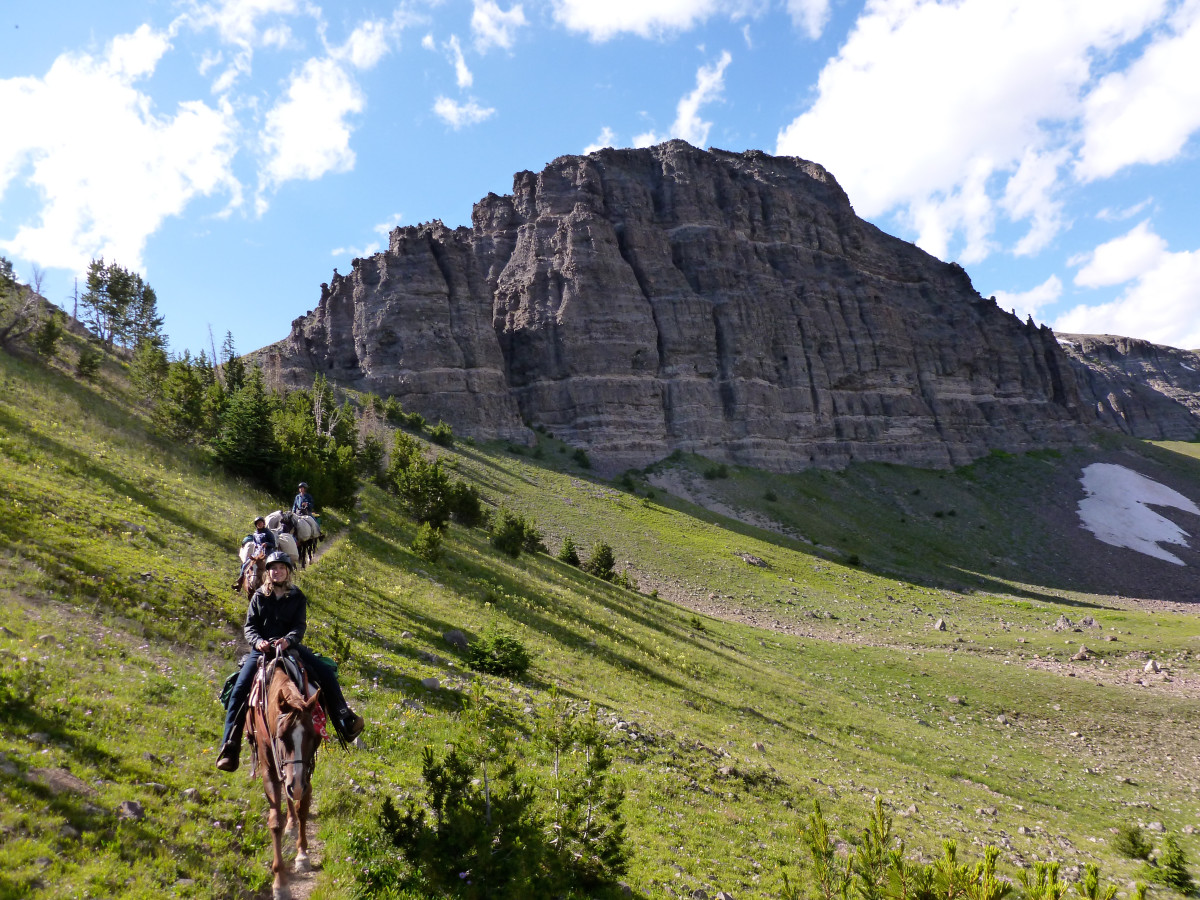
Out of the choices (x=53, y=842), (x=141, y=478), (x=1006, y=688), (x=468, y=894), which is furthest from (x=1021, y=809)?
(x=141, y=478)

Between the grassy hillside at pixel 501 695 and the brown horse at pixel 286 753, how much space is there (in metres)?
0.60

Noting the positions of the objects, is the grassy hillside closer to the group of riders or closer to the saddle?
the group of riders

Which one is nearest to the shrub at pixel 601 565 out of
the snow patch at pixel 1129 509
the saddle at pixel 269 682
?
the saddle at pixel 269 682

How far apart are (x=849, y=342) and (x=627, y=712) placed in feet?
391

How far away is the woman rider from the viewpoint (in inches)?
333

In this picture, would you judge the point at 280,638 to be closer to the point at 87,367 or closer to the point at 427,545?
the point at 427,545

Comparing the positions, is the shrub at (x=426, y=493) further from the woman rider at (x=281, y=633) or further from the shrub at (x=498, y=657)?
the woman rider at (x=281, y=633)

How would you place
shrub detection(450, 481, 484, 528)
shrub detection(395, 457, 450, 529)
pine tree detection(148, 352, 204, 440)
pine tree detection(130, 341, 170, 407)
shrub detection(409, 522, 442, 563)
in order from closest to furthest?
shrub detection(409, 522, 442, 563)
pine tree detection(148, 352, 204, 440)
shrub detection(395, 457, 450, 529)
pine tree detection(130, 341, 170, 407)
shrub detection(450, 481, 484, 528)

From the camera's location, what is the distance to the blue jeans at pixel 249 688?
8312 mm

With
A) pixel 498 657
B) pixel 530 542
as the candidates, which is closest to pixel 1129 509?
pixel 530 542

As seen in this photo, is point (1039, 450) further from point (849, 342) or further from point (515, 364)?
point (515, 364)

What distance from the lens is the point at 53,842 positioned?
6691mm

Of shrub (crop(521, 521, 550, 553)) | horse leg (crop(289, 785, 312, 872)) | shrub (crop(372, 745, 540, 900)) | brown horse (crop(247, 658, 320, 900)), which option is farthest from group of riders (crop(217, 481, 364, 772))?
shrub (crop(521, 521, 550, 553))

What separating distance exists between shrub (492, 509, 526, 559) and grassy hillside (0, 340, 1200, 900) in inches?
49.7
